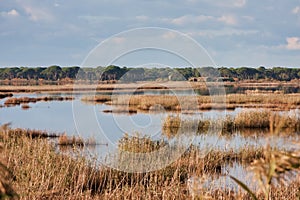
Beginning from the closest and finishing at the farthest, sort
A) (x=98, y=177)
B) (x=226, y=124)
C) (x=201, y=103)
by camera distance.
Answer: (x=98, y=177)
(x=226, y=124)
(x=201, y=103)

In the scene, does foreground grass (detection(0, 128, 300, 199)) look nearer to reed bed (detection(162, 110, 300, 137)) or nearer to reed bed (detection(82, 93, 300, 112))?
reed bed (detection(162, 110, 300, 137))

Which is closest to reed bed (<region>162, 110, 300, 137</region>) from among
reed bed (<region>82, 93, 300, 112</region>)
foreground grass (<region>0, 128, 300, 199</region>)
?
foreground grass (<region>0, 128, 300, 199</region>)

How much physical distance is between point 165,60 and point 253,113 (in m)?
9.20

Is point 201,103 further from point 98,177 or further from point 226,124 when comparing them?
point 98,177

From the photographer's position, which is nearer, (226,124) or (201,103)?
(226,124)

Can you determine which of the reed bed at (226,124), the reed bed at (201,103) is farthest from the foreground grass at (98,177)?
the reed bed at (201,103)

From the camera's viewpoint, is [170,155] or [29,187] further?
[170,155]

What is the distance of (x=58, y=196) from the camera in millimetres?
5156

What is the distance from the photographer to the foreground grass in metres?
5.12

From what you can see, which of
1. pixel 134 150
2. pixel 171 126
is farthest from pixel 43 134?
pixel 134 150

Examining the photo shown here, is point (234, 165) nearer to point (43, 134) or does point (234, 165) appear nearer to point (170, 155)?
point (170, 155)

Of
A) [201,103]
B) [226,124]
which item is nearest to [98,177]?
[226,124]

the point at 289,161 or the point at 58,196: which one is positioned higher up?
the point at 289,161

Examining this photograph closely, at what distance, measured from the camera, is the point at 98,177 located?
6887 millimetres
